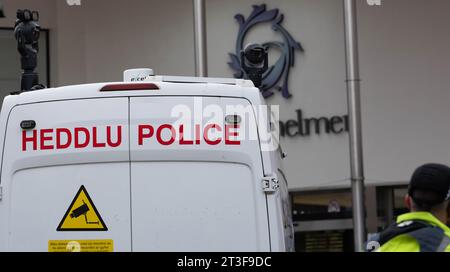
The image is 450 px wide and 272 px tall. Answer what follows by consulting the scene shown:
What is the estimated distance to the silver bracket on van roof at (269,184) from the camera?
18.8 feet

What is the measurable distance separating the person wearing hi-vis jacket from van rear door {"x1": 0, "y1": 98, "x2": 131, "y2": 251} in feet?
7.14

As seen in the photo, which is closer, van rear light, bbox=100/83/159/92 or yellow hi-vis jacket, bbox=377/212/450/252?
yellow hi-vis jacket, bbox=377/212/450/252

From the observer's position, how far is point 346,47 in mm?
15703

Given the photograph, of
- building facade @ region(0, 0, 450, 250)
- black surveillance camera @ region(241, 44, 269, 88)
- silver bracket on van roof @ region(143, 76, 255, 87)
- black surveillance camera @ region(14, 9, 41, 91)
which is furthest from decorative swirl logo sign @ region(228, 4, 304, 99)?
silver bracket on van roof @ region(143, 76, 255, 87)

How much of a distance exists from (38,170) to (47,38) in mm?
12558

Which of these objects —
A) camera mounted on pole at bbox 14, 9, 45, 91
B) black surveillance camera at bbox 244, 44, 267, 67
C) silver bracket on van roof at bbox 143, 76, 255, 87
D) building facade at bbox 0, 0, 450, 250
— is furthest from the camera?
building facade at bbox 0, 0, 450, 250

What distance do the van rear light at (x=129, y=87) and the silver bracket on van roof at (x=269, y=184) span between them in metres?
0.82

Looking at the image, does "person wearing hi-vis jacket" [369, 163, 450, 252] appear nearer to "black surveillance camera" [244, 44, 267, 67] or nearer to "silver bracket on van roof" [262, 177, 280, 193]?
"silver bracket on van roof" [262, 177, 280, 193]

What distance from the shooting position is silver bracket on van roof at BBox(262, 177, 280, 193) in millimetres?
5730

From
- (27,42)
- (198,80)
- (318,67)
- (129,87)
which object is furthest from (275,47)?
(129,87)

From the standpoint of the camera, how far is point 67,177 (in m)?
5.84

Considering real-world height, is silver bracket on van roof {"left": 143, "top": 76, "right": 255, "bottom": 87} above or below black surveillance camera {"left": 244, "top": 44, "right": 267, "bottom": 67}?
below

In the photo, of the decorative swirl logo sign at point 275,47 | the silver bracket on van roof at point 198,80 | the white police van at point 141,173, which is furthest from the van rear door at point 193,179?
the decorative swirl logo sign at point 275,47
